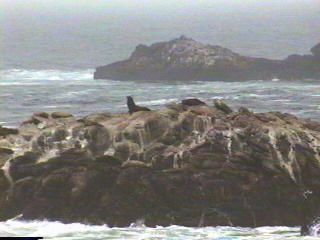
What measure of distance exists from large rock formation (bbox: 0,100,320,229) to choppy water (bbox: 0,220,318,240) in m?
0.62

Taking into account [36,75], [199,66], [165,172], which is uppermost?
[165,172]

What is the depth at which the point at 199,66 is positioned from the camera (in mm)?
155875

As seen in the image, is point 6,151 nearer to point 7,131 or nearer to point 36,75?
point 7,131

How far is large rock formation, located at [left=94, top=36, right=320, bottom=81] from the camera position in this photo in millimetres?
153500

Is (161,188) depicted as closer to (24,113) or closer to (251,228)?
(251,228)

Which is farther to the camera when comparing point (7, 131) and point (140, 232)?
point (7, 131)

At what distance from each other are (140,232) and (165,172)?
4.92 meters

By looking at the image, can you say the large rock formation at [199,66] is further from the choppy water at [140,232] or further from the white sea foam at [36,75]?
the choppy water at [140,232]

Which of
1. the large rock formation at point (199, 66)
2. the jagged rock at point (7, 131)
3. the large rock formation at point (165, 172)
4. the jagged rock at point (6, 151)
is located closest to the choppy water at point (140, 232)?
the large rock formation at point (165, 172)

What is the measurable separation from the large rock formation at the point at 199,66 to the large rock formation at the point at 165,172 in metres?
68.6

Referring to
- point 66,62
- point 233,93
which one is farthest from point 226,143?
point 66,62

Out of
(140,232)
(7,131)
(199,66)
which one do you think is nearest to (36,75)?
(199,66)

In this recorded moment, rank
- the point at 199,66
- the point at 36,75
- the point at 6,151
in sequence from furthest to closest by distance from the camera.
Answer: the point at 36,75
the point at 199,66
the point at 6,151

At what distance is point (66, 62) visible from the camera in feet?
632
